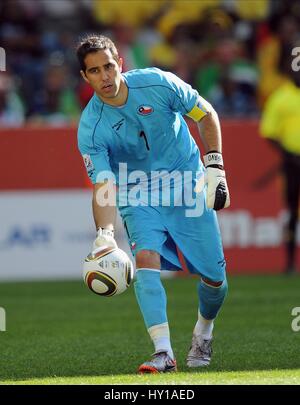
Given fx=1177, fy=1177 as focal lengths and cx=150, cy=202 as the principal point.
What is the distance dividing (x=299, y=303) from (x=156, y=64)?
20.6 feet

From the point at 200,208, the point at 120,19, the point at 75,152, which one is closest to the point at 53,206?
the point at 75,152

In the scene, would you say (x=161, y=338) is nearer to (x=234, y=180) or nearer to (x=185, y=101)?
(x=185, y=101)

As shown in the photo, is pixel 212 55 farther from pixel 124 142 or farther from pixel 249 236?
pixel 124 142

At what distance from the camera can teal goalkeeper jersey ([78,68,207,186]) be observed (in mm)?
8164

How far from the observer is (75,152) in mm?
15750

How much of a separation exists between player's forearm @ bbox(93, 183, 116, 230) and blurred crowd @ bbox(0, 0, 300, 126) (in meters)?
8.20

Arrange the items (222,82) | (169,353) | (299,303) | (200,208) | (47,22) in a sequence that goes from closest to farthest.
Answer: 1. (169,353)
2. (200,208)
3. (299,303)
4. (222,82)
5. (47,22)

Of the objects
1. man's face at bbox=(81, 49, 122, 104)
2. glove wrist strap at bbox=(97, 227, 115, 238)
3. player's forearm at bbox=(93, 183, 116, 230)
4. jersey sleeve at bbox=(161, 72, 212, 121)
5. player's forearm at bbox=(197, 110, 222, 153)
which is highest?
man's face at bbox=(81, 49, 122, 104)

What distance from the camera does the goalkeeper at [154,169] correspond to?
8.01m

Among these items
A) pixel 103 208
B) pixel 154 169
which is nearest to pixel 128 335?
pixel 154 169

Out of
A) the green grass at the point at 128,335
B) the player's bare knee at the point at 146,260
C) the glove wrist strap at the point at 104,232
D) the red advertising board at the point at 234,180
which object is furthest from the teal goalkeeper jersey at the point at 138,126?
the red advertising board at the point at 234,180

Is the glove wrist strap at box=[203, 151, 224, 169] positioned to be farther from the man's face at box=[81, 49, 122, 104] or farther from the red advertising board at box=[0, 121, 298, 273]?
the red advertising board at box=[0, 121, 298, 273]

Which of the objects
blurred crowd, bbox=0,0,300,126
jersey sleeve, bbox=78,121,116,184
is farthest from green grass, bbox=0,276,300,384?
blurred crowd, bbox=0,0,300,126

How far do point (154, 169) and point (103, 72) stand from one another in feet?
2.77
